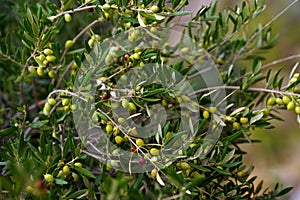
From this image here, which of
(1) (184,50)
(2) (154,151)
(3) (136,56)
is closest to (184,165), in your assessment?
(2) (154,151)

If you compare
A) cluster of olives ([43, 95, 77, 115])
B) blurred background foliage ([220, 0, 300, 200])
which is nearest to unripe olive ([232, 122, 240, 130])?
cluster of olives ([43, 95, 77, 115])

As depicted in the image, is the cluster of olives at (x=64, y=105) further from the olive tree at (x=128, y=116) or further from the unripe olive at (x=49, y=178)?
the unripe olive at (x=49, y=178)

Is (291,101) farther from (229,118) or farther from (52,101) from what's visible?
(52,101)

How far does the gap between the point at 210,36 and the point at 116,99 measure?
0.96ft

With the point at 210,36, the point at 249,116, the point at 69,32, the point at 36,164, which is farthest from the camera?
the point at 69,32

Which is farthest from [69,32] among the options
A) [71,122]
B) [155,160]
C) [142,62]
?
[155,160]

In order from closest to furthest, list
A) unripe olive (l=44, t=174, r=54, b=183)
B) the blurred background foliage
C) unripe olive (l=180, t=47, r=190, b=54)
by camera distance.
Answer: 1. unripe olive (l=44, t=174, r=54, b=183)
2. unripe olive (l=180, t=47, r=190, b=54)
3. the blurred background foliage

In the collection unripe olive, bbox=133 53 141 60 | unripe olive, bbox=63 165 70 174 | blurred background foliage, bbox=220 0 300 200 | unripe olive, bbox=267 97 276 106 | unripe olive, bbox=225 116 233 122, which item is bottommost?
blurred background foliage, bbox=220 0 300 200

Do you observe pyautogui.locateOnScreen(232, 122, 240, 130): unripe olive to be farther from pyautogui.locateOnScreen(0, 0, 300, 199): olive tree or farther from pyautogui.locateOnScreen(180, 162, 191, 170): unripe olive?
pyautogui.locateOnScreen(180, 162, 191, 170): unripe olive

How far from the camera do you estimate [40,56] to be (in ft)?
1.91

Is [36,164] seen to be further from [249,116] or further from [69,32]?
[69,32]

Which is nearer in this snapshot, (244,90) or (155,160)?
(155,160)

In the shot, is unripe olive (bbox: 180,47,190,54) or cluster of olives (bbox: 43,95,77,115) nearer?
cluster of olives (bbox: 43,95,77,115)

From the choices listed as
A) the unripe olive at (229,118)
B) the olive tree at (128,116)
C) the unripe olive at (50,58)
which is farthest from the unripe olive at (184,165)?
the unripe olive at (50,58)
